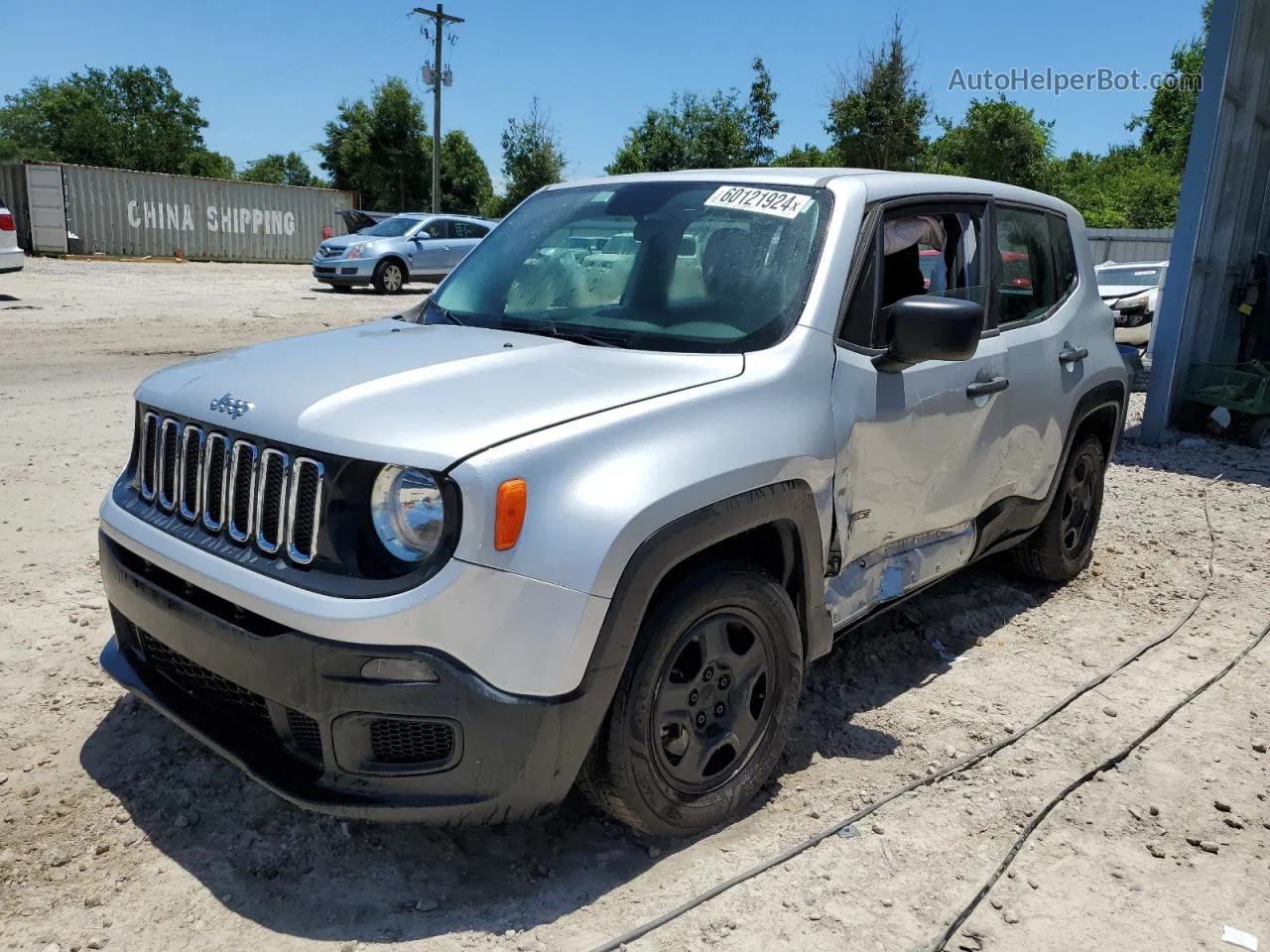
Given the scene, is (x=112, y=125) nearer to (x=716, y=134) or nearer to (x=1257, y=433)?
(x=716, y=134)

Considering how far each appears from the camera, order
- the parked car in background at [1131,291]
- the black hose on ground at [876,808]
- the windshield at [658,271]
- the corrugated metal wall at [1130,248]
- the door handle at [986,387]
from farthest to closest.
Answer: the corrugated metal wall at [1130,248]
the parked car in background at [1131,291]
the door handle at [986,387]
the windshield at [658,271]
the black hose on ground at [876,808]

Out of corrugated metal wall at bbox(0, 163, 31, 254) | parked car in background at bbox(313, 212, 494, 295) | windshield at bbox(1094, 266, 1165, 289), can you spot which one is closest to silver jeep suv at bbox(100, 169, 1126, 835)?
windshield at bbox(1094, 266, 1165, 289)

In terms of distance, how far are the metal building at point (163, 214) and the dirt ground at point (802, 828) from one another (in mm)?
26217

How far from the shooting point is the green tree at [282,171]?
86.7 metres

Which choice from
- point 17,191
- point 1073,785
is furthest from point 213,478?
point 17,191

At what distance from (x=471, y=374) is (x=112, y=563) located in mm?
1157

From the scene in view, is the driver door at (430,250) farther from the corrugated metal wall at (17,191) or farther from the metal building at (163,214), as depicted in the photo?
the corrugated metal wall at (17,191)

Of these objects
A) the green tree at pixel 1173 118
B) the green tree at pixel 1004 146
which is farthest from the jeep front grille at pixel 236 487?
the green tree at pixel 1173 118

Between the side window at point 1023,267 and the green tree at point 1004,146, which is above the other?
the green tree at point 1004,146

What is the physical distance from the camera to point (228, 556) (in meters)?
2.54

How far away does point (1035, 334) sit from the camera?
13.8 feet

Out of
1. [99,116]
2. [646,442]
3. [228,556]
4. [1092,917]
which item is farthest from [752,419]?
[99,116]

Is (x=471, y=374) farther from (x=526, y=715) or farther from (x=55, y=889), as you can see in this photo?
(x=55, y=889)

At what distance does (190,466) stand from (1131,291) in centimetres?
1343
